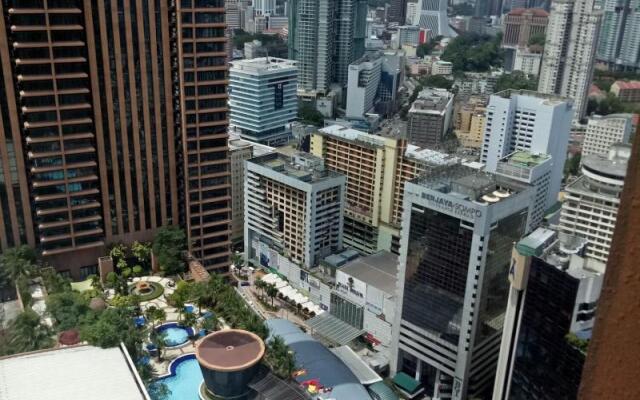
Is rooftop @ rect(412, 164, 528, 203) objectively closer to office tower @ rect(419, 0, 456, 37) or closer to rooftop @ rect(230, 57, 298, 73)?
rooftop @ rect(230, 57, 298, 73)

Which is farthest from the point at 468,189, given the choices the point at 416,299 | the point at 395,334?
the point at 395,334

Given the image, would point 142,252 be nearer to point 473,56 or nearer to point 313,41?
point 313,41

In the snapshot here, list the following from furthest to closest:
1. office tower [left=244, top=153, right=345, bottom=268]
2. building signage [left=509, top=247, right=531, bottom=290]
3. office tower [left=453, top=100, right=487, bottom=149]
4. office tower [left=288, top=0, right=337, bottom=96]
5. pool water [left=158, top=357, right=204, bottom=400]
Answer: office tower [left=288, top=0, right=337, bottom=96] → office tower [left=453, top=100, right=487, bottom=149] → office tower [left=244, top=153, right=345, bottom=268] → pool water [left=158, top=357, right=204, bottom=400] → building signage [left=509, top=247, right=531, bottom=290]

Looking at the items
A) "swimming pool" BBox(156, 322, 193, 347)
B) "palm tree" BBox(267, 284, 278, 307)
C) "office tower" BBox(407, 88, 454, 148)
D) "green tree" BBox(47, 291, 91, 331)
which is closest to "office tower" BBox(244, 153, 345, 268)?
"palm tree" BBox(267, 284, 278, 307)

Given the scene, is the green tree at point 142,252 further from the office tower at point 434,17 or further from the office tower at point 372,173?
the office tower at point 434,17

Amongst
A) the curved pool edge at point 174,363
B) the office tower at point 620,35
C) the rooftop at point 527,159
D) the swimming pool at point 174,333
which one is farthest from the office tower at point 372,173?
the office tower at point 620,35

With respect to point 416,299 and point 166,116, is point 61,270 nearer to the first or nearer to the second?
point 166,116

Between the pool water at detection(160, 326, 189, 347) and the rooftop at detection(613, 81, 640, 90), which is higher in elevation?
the rooftop at detection(613, 81, 640, 90)
